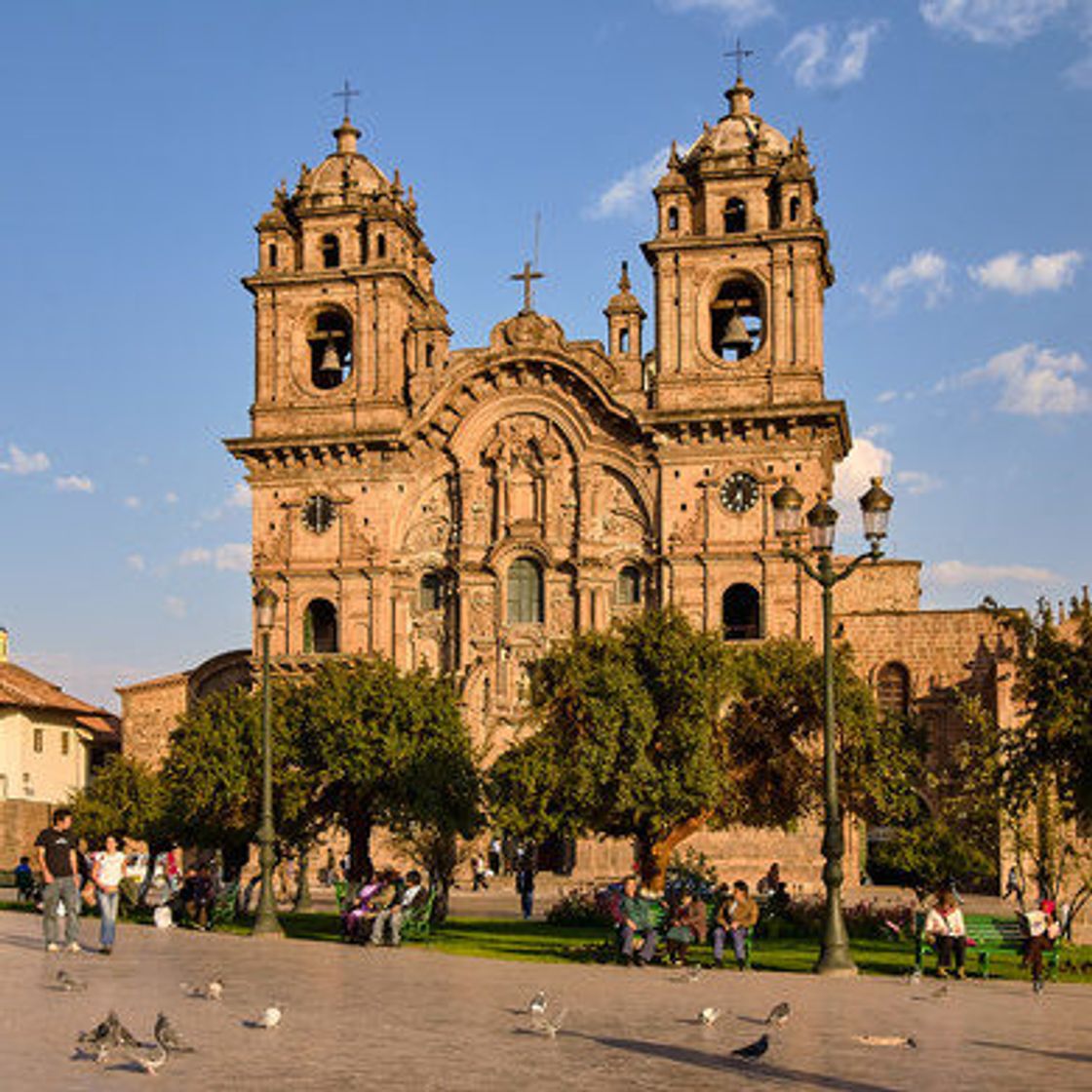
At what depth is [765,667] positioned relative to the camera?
3547 cm

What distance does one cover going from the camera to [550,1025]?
50.8 ft

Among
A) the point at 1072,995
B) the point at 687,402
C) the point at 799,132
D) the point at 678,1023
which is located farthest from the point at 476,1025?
the point at 799,132

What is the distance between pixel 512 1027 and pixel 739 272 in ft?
123

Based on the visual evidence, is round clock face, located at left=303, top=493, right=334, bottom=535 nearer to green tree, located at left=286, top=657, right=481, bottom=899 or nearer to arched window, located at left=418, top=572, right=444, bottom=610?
arched window, located at left=418, top=572, right=444, bottom=610

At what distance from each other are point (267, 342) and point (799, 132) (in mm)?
17486

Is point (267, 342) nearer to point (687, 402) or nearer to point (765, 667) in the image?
point (687, 402)

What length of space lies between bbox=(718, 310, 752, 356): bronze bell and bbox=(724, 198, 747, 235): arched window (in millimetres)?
2678

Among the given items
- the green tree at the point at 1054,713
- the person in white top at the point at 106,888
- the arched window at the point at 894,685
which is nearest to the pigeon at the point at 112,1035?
the person in white top at the point at 106,888

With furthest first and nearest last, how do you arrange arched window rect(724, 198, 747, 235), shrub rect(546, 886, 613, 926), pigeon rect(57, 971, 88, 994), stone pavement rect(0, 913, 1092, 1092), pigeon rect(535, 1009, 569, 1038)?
1. arched window rect(724, 198, 747, 235)
2. shrub rect(546, 886, 613, 926)
3. pigeon rect(57, 971, 88, 994)
4. pigeon rect(535, 1009, 569, 1038)
5. stone pavement rect(0, 913, 1092, 1092)

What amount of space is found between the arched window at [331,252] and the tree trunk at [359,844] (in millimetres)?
22673

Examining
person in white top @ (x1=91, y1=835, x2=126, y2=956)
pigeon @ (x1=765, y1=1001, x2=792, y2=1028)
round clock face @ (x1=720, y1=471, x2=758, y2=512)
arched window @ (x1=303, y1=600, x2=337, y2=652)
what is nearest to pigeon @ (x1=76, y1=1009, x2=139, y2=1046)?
pigeon @ (x1=765, y1=1001, x2=792, y2=1028)

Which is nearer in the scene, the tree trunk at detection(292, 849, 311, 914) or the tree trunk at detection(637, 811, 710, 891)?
the tree trunk at detection(637, 811, 710, 891)

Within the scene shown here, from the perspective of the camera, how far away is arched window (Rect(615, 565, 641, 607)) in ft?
166

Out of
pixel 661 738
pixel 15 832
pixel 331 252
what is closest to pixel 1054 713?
pixel 661 738
